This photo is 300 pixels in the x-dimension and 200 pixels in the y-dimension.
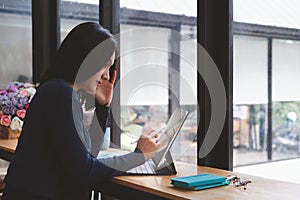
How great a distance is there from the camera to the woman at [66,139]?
63.4 inches

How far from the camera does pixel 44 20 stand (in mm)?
3557

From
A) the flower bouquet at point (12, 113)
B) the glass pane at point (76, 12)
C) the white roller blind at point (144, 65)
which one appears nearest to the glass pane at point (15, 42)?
the glass pane at point (76, 12)

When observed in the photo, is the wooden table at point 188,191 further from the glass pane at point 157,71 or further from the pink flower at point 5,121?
the pink flower at point 5,121

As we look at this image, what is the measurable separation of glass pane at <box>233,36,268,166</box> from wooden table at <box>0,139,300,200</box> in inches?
6.2

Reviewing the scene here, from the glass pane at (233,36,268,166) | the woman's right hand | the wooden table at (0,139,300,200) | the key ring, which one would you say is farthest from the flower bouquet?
the key ring

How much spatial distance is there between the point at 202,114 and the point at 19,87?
1627 mm

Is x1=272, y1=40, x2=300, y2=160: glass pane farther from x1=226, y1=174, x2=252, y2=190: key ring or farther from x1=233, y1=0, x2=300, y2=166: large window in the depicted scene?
x1=226, y1=174, x2=252, y2=190: key ring

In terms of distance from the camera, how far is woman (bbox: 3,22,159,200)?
1611 millimetres

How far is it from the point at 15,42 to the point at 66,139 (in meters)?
2.32

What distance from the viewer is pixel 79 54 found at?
176 centimetres

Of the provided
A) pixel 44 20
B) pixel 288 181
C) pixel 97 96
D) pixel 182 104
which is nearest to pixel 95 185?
pixel 97 96

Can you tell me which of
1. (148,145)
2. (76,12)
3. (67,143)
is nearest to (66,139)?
(67,143)

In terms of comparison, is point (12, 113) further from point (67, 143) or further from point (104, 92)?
point (67, 143)

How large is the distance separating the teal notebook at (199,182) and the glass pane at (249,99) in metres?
0.36
